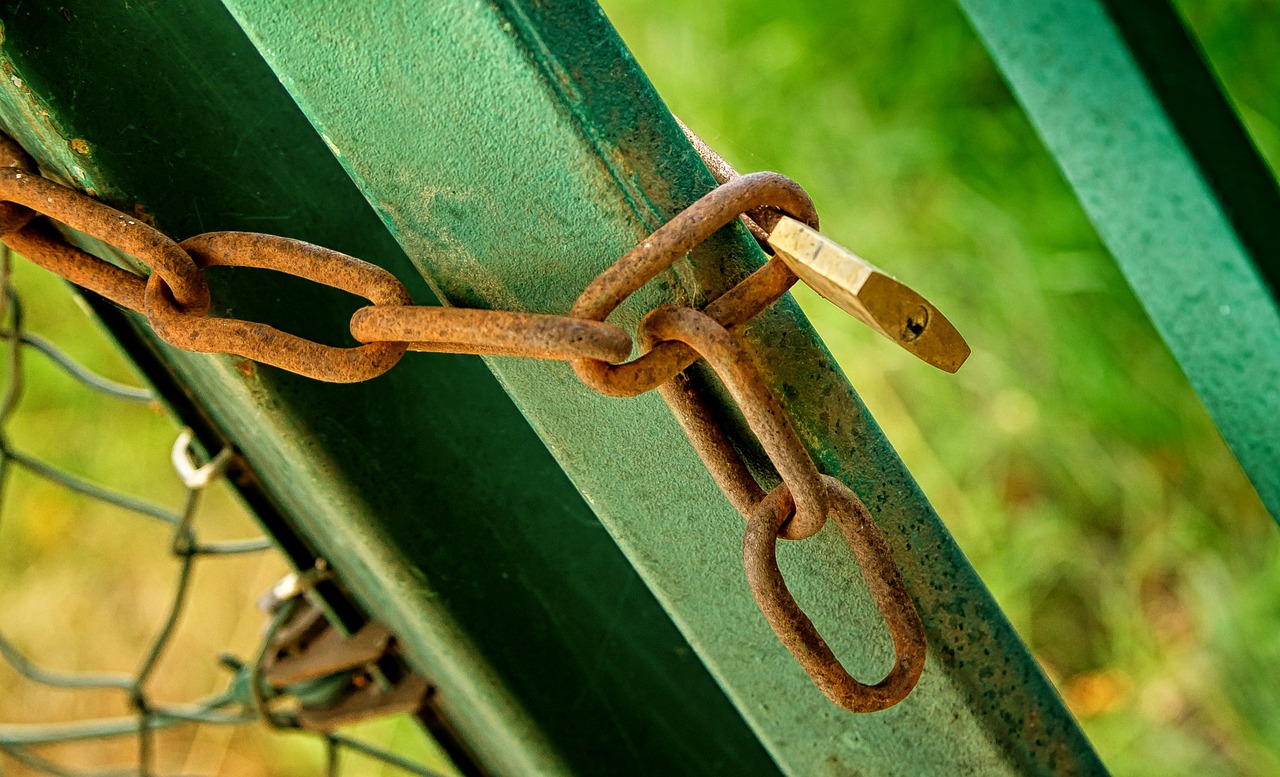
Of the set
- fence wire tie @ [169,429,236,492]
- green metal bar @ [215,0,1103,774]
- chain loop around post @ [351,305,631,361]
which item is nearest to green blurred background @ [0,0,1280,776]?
fence wire tie @ [169,429,236,492]

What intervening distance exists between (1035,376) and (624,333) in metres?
2.11

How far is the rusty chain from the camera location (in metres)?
0.40

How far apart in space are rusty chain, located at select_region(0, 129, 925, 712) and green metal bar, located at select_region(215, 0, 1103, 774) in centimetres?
3

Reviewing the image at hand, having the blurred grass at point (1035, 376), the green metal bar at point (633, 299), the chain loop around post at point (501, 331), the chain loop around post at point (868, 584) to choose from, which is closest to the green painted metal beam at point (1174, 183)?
the green metal bar at point (633, 299)

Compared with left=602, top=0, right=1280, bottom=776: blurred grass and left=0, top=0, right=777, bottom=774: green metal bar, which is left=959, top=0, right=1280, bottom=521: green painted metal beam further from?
left=602, top=0, right=1280, bottom=776: blurred grass

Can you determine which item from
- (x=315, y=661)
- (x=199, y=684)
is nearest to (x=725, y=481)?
(x=315, y=661)

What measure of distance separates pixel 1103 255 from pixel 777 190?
6.85ft

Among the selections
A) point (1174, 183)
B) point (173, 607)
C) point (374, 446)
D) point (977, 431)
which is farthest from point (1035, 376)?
point (374, 446)

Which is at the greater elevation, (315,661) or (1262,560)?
(315,661)

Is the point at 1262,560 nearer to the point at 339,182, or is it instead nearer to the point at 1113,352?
the point at 1113,352

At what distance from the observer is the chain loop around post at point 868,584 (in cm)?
44

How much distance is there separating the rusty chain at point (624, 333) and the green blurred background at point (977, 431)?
5.85 ft

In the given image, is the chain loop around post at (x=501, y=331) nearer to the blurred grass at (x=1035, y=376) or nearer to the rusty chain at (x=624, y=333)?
the rusty chain at (x=624, y=333)

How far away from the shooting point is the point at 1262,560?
6.72 feet
